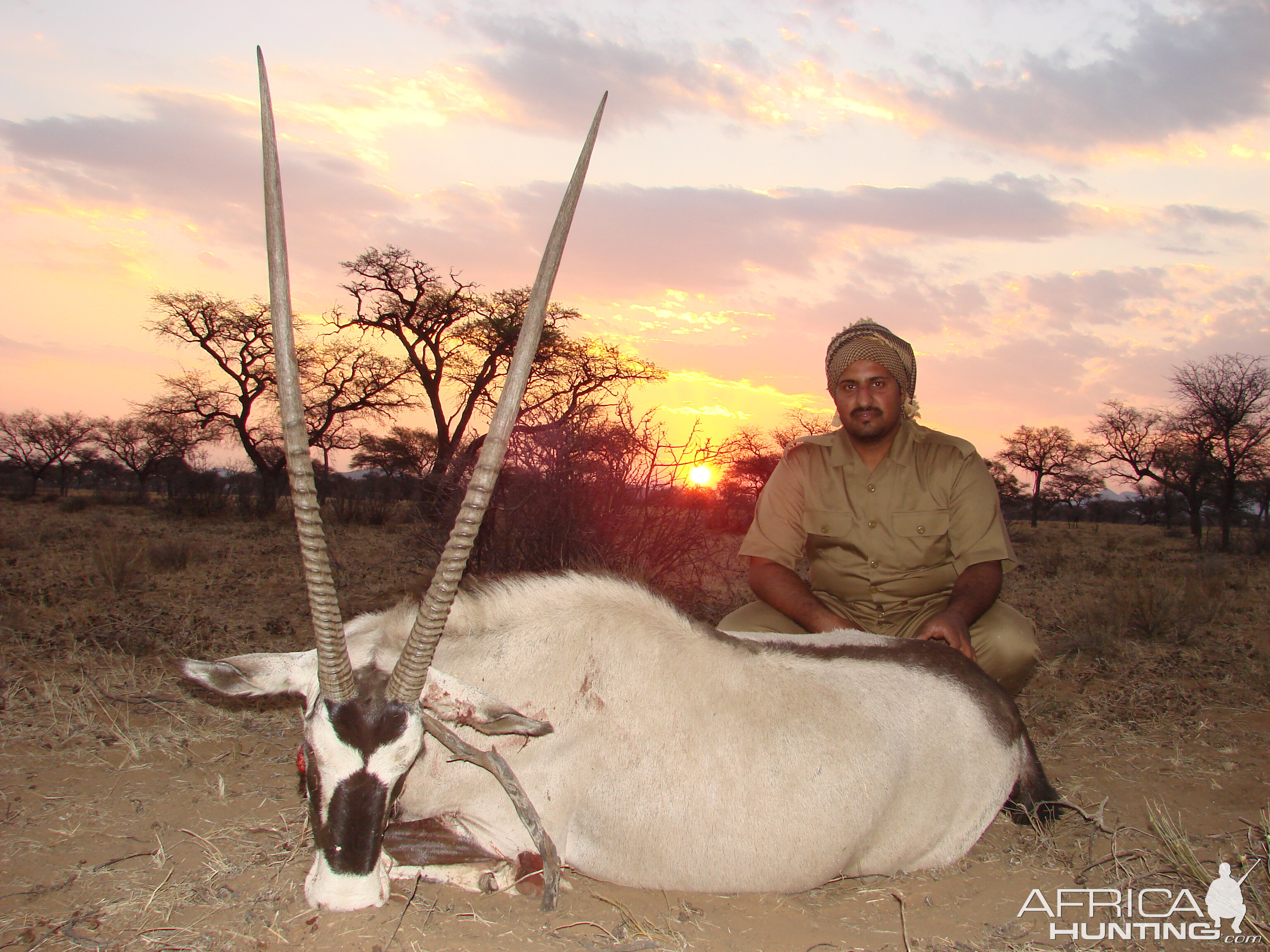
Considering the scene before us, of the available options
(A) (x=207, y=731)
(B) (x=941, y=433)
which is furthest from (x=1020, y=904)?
(A) (x=207, y=731)

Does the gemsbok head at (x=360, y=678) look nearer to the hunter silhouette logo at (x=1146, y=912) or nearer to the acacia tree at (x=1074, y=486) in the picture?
the hunter silhouette logo at (x=1146, y=912)

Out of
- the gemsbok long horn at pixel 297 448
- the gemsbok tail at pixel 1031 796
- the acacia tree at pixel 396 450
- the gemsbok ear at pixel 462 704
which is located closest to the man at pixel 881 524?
the gemsbok tail at pixel 1031 796

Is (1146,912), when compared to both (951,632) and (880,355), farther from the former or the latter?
(880,355)

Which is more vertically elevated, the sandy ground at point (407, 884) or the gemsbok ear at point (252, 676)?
the gemsbok ear at point (252, 676)

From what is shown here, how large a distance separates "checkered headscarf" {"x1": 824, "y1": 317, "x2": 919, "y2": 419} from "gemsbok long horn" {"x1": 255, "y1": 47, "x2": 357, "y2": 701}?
2933mm

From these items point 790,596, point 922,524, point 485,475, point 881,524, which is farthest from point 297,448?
point 922,524

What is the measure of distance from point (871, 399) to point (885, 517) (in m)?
0.61

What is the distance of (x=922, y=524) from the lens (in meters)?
4.11

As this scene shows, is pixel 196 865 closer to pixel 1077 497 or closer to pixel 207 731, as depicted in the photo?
pixel 207 731

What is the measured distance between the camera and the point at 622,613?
2.92 metres

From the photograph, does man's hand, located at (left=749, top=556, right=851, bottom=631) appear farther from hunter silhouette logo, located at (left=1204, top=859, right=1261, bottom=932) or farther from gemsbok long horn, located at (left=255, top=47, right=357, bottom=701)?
gemsbok long horn, located at (left=255, top=47, right=357, bottom=701)

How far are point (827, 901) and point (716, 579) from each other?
7483 mm

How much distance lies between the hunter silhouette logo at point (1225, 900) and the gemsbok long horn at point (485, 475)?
2.73 metres

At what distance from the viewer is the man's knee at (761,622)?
423cm
